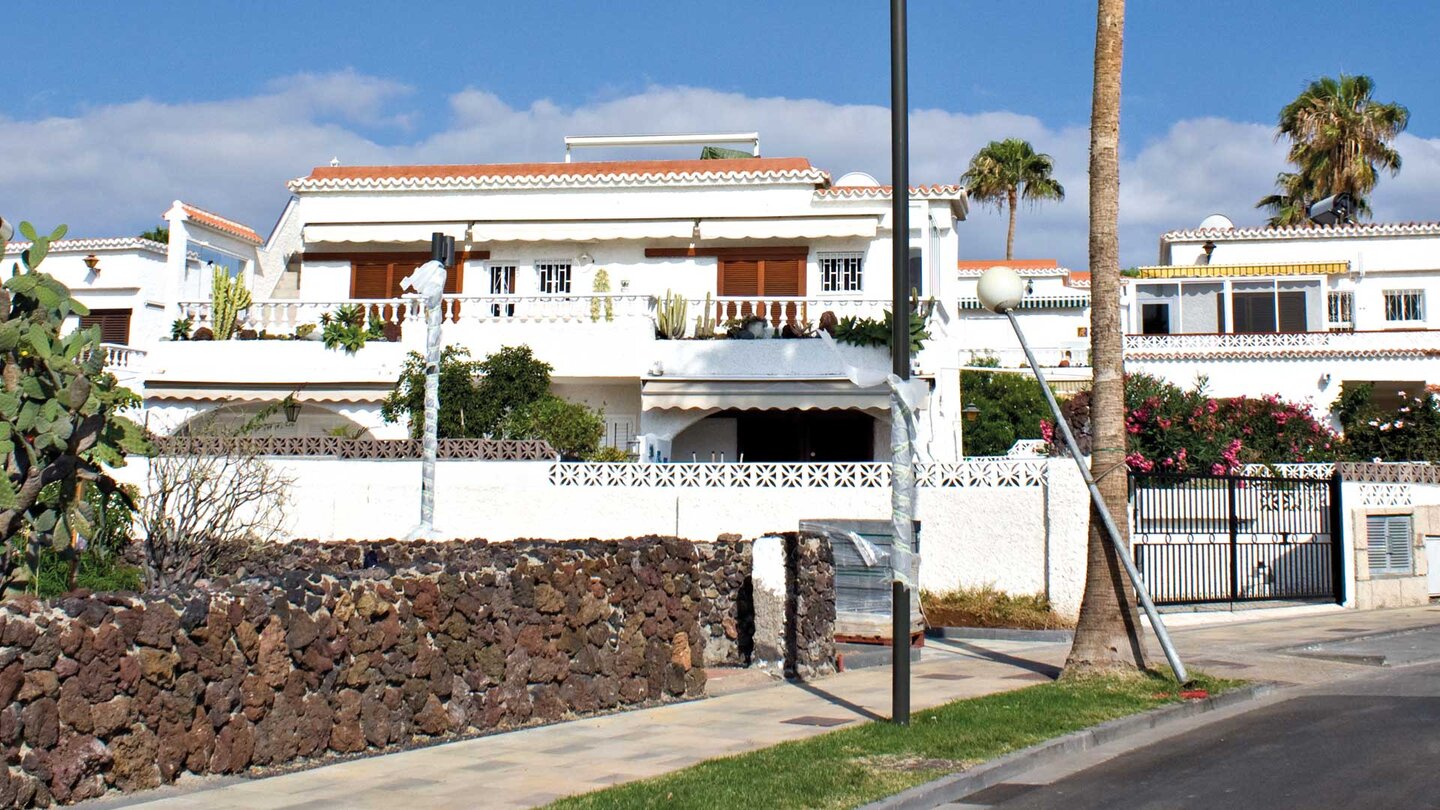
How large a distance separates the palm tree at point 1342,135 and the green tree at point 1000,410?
1570 centimetres

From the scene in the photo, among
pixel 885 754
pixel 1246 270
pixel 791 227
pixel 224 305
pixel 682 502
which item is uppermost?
pixel 1246 270

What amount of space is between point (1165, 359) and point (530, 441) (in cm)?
2224

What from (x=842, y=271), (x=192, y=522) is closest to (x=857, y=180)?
(x=842, y=271)

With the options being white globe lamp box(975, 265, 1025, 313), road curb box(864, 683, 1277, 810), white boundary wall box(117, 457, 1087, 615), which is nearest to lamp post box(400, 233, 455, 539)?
white boundary wall box(117, 457, 1087, 615)

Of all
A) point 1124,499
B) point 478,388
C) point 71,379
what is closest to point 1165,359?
point 478,388

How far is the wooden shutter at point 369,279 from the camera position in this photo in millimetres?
27188

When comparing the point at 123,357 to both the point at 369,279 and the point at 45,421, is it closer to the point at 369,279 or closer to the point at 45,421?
the point at 369,279

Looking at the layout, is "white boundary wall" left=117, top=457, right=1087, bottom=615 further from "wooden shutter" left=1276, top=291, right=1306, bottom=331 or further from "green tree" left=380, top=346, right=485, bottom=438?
"wooden shutter" left=1276, top=291, right=1306, bottom=331

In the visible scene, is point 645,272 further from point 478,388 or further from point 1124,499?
point 1124,499

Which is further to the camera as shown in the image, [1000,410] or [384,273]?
[1000,410]

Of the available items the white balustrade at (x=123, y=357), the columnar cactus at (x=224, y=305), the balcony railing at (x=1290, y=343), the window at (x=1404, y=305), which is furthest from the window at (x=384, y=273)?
the window at (x=1404, y=305)

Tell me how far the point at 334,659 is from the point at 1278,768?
6658 mm

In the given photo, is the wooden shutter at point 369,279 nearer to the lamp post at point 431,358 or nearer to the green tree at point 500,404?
Result: the green tree at point 500,404

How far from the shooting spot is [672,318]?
23781 mm
